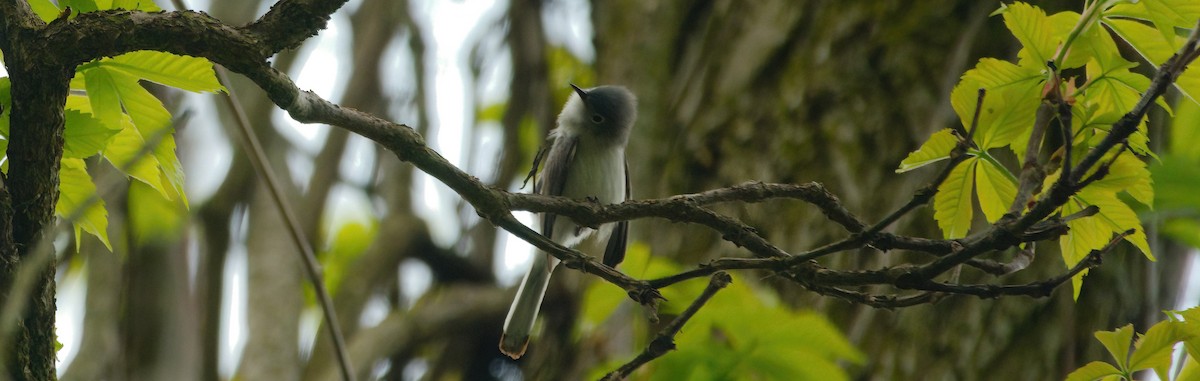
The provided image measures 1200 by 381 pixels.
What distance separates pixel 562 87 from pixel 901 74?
4.27 m

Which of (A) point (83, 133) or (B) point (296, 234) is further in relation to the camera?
(B) point (296, 234)

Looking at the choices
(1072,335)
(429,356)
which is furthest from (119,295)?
(1072,335)

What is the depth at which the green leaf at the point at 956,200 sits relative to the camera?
178 centimetres

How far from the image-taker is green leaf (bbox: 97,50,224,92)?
1.54 m

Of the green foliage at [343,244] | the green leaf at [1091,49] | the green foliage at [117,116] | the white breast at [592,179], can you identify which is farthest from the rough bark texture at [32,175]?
the green foliage at [343,244]

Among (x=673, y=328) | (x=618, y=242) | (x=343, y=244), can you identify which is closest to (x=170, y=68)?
(x=673, y=328)

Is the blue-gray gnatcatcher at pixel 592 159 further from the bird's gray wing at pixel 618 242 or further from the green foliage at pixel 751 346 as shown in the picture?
the green foliage at pixel 751 346

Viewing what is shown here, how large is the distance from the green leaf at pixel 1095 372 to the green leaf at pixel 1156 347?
4cm

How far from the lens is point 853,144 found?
3.77 metres

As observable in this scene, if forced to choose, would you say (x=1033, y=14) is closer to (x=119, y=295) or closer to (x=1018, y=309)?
(x=1018, y=309)

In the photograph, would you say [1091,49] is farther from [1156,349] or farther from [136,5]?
[136,5]

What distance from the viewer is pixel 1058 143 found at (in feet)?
11.3

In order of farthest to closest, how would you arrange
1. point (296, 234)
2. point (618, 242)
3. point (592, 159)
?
point (592, 159) < point (618, 242) < point (296, 234)

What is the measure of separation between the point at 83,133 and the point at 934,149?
1.39 meters
